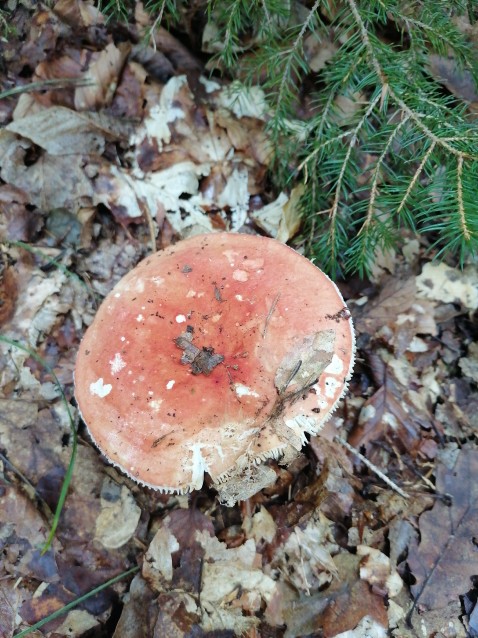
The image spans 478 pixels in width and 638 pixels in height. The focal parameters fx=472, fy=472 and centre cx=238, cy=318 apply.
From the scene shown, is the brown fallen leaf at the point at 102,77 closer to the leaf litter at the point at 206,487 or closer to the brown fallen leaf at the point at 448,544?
the leaf litter at the point at 206,487

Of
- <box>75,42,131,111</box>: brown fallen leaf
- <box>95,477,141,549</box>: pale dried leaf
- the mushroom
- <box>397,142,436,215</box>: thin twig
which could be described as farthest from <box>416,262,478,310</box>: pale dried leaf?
<box>75,42,131,111</box>: brown fallen leaf

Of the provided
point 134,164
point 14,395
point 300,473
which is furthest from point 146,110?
point 300,473

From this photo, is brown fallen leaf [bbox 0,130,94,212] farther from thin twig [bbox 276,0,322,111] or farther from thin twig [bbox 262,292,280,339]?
thin twig [bbox 262,292,280,339]

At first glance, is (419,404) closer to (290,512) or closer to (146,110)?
(290,512)

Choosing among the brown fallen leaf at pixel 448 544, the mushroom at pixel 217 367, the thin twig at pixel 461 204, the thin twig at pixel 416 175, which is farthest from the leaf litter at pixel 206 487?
the thin twig at pixel 461 204

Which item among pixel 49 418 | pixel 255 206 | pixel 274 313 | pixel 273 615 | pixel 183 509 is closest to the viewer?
pixel 274 313

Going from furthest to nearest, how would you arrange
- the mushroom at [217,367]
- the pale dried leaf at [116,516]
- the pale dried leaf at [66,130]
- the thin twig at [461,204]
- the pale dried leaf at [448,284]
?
the pale dried leaf at [448,284], the pale dried leaf at [66,130], the pale dried leaf at [116,516], the thin twig at [461,204], the mushroom at [217,367]
